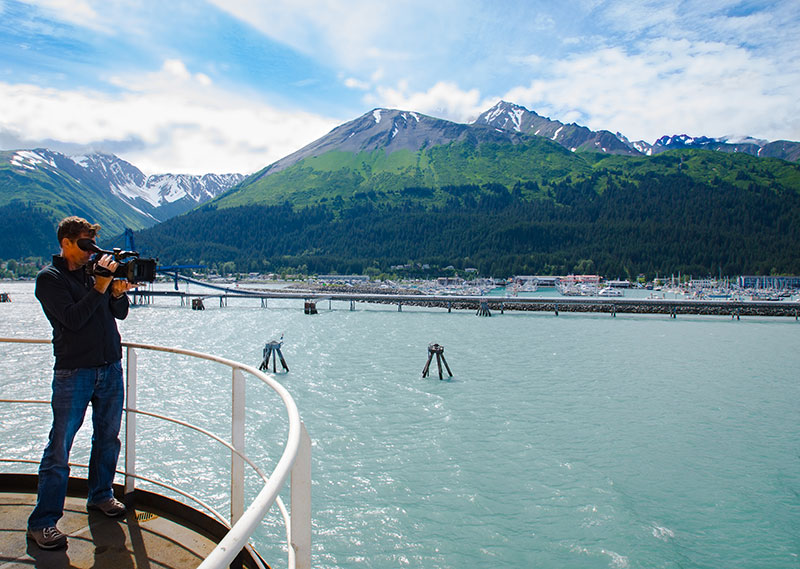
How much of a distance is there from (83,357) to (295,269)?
194530 mm

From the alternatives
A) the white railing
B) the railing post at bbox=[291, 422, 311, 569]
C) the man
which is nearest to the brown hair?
the man

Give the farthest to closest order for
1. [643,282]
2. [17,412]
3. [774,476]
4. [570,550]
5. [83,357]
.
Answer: [643,282] < [17,412] < [774,476] < [570,550] < [83,357]

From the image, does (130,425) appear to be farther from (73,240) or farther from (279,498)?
(279,498)

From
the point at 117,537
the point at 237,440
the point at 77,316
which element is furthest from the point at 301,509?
the point at 77,316

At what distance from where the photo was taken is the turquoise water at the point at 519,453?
9914 millimetres

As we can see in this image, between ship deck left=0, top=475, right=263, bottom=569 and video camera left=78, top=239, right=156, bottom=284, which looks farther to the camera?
video camera left=78, top=239, right=156, bottom=284

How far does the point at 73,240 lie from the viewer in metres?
4.24

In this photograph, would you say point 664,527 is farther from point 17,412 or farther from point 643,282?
point 643,282

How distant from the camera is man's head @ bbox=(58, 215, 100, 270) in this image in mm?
4234

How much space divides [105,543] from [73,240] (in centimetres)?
246

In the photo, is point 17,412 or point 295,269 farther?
point 295,269

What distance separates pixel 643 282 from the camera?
160750mm

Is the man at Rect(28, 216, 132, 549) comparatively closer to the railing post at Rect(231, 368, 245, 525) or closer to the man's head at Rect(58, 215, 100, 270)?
the man's head at Rect(58, 215, 100, 270)

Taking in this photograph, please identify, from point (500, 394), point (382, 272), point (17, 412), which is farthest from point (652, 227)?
point (17, 412)
